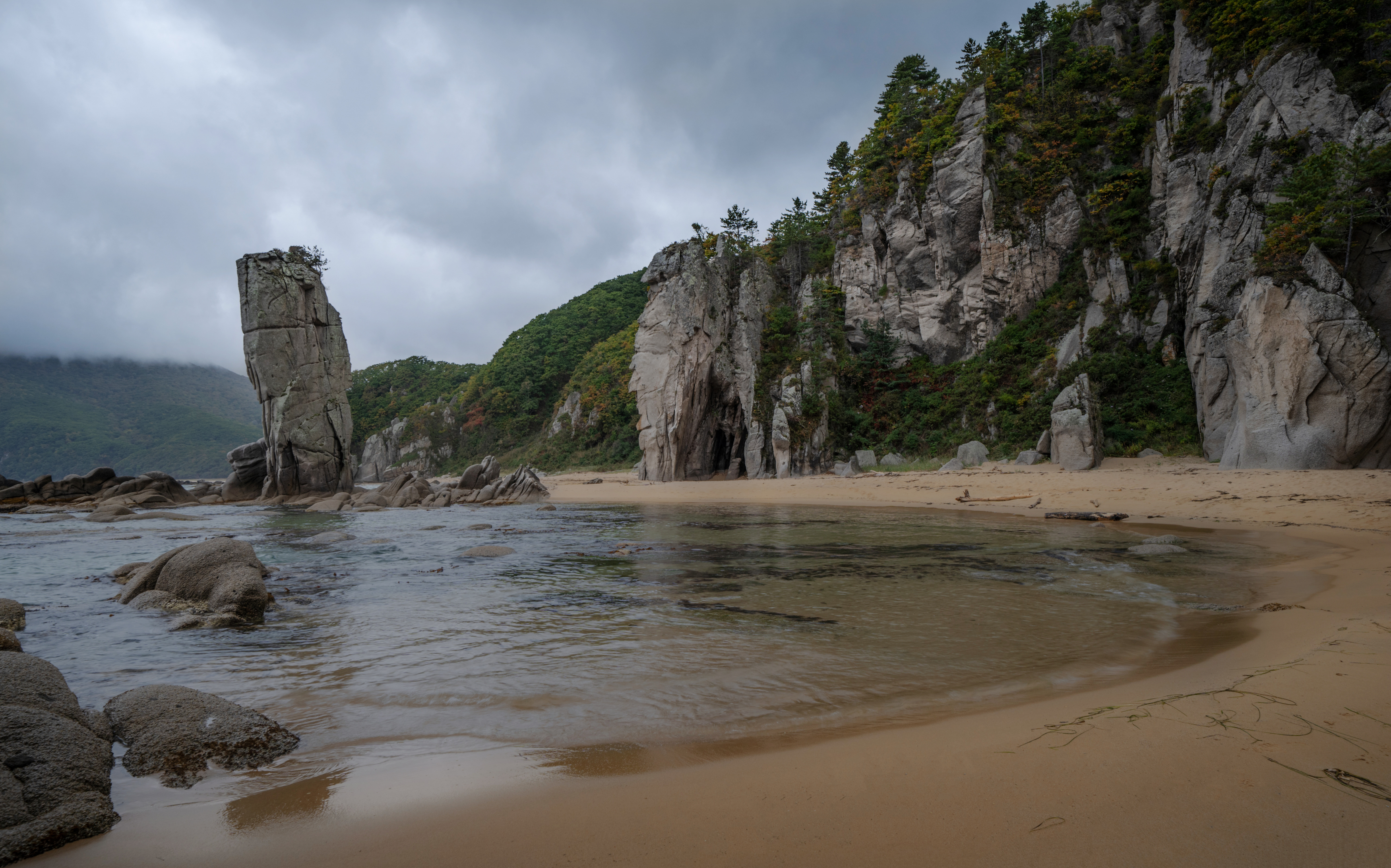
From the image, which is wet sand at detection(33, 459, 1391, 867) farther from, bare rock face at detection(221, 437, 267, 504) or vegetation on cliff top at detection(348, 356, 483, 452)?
vegetation on cliff top at detection(348, 356, 483, 452)

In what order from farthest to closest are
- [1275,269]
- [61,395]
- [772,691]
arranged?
[61,395], [1275,269], [772,691]

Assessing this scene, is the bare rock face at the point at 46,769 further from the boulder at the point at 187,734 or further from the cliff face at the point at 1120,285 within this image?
the cliff face at the point at 1120,285

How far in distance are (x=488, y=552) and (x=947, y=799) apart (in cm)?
1043

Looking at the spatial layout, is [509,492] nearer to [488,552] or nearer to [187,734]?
[488,552]

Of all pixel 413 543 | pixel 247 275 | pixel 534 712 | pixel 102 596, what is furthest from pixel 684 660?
pixel 247 275

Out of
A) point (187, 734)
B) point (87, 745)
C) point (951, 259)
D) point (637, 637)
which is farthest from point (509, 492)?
point (951, 259)

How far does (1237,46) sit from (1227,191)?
667cm

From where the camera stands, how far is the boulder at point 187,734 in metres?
2.87

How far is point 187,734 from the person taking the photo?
3.03 m

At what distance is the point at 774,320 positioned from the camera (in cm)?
3425

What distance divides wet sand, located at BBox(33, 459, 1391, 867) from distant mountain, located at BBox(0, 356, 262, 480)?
3406 inches

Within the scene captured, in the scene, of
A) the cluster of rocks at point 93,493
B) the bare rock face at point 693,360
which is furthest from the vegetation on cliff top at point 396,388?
the bare rock face at point 693,360

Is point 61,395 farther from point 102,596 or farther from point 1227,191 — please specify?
point 1227,191

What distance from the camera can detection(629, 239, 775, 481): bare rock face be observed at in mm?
32438
